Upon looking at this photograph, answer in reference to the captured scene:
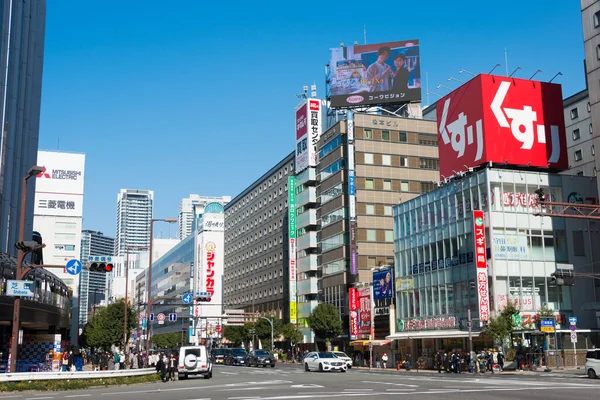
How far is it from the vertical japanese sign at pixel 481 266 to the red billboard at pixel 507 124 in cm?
753

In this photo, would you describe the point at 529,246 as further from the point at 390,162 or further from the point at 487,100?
the point at 390,162

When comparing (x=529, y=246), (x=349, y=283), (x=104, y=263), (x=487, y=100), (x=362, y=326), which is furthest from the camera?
(x=349, y=283)

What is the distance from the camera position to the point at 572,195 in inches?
2420

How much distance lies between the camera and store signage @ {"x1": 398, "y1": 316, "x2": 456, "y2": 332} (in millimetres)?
60531

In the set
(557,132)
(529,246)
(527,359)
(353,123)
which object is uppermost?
(353,123)

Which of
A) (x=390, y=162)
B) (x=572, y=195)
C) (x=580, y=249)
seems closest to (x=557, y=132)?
(x=572, y=195)

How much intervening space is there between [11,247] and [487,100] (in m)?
45.4

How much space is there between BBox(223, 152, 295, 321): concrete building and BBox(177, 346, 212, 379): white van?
65.5 meters

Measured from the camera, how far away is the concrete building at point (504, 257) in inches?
2215

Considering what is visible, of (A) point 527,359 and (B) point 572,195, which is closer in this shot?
(A) point 527,359

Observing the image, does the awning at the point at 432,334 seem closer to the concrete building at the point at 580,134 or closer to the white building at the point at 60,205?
the concrete building at the point at 580,134

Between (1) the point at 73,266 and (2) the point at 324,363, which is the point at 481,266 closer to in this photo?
(2) the point at 324,363

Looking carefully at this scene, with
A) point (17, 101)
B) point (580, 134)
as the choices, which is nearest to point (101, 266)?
point (17, 101)

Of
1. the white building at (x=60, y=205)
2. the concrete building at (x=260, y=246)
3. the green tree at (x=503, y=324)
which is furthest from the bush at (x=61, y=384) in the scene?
the white building at (x=60, y=205)
